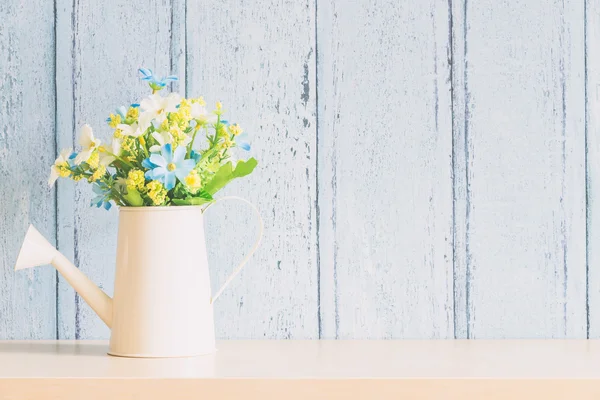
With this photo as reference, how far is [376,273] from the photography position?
1155mm

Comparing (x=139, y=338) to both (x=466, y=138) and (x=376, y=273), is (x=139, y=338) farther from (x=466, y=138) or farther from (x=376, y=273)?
(x=466, y=138)

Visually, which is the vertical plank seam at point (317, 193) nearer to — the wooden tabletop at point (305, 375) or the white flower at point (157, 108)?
the wooden tabletop at point (305, 375)

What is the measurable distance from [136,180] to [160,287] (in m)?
0.14

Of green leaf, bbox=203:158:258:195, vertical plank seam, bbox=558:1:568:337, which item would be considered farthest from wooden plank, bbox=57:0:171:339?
vertical plank seam, bbox=558:1:568:337

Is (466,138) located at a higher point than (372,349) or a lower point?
higher

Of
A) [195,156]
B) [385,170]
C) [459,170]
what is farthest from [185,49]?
[459,170]

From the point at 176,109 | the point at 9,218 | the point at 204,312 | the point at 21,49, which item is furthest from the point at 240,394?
the point at 21,49

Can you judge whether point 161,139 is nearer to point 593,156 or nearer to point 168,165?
point 168,165

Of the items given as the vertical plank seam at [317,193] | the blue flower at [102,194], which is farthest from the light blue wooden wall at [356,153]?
the blue flower at [102,194]

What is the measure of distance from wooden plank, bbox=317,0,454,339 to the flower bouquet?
22 centimetres

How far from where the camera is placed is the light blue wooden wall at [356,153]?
1.16m

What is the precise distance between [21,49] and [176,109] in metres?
0.35

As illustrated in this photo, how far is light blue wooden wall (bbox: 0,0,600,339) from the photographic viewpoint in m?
1.16

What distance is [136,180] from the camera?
944mm
